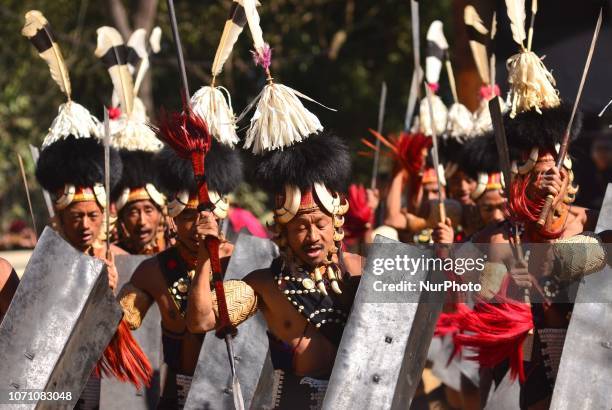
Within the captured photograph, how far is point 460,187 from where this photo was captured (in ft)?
26.5

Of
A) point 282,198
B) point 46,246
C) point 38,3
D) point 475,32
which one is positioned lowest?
point 46,246

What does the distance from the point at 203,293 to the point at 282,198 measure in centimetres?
56

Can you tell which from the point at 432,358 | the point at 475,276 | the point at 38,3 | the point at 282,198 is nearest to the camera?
the point at 282,198

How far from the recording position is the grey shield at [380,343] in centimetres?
410

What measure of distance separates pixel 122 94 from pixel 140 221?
2.54ft

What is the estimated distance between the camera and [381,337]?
418 cm

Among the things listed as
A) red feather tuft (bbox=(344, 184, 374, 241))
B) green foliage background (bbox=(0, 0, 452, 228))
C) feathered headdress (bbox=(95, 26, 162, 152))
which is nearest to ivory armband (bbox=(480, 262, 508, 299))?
feathered headdress (bbox=(95, 26, 162, 152))

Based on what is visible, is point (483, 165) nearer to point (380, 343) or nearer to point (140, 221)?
point (140, 221)

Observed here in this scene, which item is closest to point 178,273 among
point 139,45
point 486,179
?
point 486,179

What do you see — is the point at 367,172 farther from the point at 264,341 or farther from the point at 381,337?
the point at 381,337

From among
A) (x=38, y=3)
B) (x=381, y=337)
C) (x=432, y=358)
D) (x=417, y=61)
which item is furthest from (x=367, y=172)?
(x=381, y=337)

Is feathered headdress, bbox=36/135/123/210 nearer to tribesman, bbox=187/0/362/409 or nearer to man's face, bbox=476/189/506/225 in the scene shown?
tribesman, bbox=187/0/362/409

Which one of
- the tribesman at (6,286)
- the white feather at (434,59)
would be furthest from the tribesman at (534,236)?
the white feather at (434,59)

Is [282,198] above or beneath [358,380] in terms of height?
above
